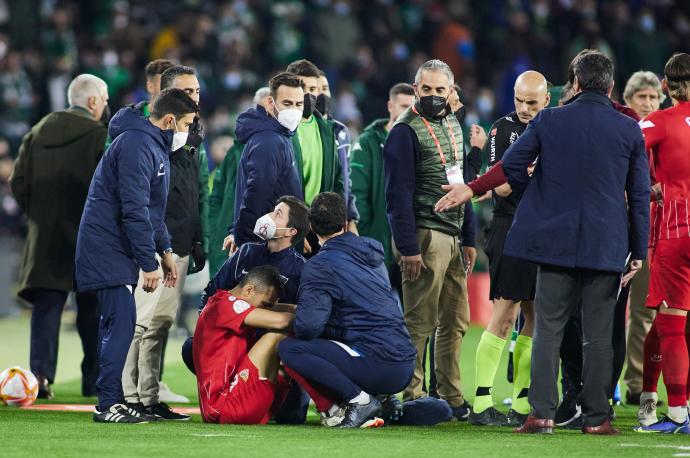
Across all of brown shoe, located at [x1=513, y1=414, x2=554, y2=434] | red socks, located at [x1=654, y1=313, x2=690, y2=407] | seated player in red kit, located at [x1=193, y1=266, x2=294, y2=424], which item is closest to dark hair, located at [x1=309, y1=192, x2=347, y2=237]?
seated player in red kit, located at [x1=193, y1=266, x2=294, y2=424]

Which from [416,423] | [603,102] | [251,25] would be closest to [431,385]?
[416,423]

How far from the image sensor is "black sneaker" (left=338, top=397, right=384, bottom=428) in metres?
7.73

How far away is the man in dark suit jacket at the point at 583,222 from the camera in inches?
287

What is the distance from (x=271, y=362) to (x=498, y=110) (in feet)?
41.6

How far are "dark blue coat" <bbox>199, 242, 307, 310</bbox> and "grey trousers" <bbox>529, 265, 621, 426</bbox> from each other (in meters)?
1.67

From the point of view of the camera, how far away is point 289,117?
8.82 meters

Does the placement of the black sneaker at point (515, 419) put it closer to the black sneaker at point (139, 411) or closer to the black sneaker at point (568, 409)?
the black sneaker at point (568, 409)

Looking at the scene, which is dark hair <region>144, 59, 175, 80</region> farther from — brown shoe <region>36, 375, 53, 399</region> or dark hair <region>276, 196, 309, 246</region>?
brown shoe <region>36, 375, 53, 399</region>

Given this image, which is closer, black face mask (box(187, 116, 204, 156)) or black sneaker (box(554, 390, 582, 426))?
black sneaker (box(554, 390, 582, 426))

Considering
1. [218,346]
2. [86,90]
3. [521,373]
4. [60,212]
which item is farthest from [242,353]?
[86,90]

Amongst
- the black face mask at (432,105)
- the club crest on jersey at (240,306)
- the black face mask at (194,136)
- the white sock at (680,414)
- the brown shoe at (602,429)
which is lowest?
the brown shoe at (602,429)

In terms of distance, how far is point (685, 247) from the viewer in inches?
307

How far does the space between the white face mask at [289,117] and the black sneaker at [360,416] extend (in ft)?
6.68

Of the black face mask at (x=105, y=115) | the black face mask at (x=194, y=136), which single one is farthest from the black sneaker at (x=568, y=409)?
the black face mask at (x=105, y=115)
